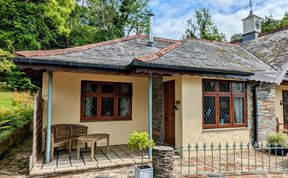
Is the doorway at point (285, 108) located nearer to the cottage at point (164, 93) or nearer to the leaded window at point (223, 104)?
the cottage at point (164, 93)

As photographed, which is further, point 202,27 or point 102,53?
point 202,27

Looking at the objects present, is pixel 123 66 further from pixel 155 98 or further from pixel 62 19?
pixel 62 19

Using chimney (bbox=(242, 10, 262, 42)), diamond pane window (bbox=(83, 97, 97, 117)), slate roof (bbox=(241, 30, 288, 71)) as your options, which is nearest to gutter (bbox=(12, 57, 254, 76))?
diamond pane window (bbox=(83, 97, 97, 117))

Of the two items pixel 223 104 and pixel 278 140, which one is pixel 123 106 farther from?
pixel 278 140

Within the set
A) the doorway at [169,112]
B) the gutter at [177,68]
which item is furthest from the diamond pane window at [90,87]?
the doorway at [169,112]

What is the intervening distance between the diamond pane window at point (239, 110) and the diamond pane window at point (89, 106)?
5672mm

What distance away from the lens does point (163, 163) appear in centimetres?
519

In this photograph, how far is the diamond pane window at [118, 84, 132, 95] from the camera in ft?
29.6

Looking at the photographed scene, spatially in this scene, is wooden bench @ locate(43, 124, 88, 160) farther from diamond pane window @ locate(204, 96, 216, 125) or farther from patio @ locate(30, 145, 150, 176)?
diamond pane window @ locate(204, 96, 216, 125)

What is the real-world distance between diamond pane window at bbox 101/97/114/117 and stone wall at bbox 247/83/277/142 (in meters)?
5.70

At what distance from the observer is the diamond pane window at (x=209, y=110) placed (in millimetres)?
7730

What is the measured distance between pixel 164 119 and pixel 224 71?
3.08 metres

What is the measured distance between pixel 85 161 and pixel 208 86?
5041mm

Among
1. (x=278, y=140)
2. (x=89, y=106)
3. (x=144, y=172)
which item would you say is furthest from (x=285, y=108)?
(x=89, y=106)
